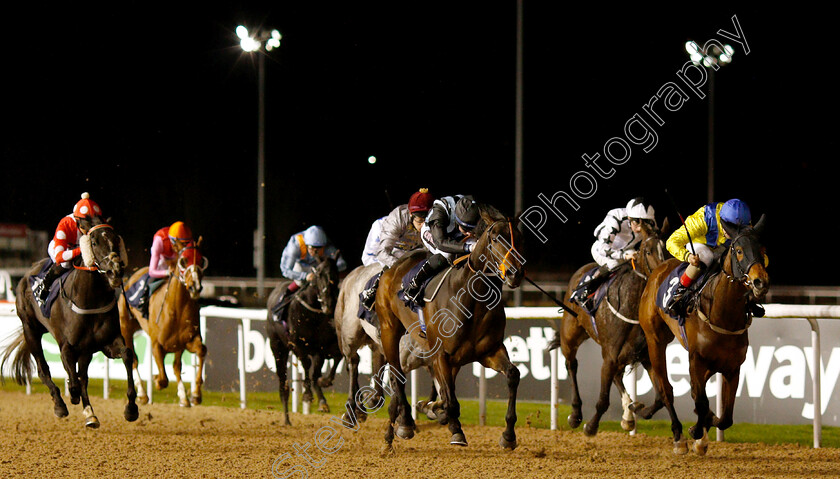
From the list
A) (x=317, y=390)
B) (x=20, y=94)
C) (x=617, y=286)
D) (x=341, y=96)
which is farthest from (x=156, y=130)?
(x=617, y=286)

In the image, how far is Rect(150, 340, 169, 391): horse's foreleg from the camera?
363 inches

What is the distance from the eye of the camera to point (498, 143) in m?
27.0

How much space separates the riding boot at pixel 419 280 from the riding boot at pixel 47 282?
133 inches

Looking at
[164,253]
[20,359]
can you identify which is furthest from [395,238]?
[20,359]

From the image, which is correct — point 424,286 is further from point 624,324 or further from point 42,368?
point 42,368

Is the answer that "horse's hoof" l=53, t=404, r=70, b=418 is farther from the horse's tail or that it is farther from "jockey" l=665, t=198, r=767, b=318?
"jockey" l=665, t=198, r=767, b=318

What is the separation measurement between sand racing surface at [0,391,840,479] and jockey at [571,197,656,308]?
1256mm

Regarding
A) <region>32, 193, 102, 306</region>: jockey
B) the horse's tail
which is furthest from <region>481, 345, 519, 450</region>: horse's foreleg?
the horse's tail

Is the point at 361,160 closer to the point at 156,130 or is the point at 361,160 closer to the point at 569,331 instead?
the point at 156,130

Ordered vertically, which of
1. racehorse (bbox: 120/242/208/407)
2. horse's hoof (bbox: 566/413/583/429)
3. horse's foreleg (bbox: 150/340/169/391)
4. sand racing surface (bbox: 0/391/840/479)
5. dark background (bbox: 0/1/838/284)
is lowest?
sand racing surface (bbox: 0/391/840/479)

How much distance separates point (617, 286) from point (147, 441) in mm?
3994

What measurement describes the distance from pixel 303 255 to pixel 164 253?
1.78 metres

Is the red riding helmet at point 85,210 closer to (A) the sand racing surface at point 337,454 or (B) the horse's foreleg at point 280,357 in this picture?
(A) the sand racing surface at point 337,454

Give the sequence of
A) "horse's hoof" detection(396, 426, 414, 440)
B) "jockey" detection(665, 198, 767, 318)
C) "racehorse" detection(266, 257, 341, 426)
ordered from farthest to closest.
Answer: "racehorse" detection(266, 257, 341, 426)
"horse's hoof" detection(396, 426, 414, 440)
"jockey" detection(665, 198, 767, 318)
